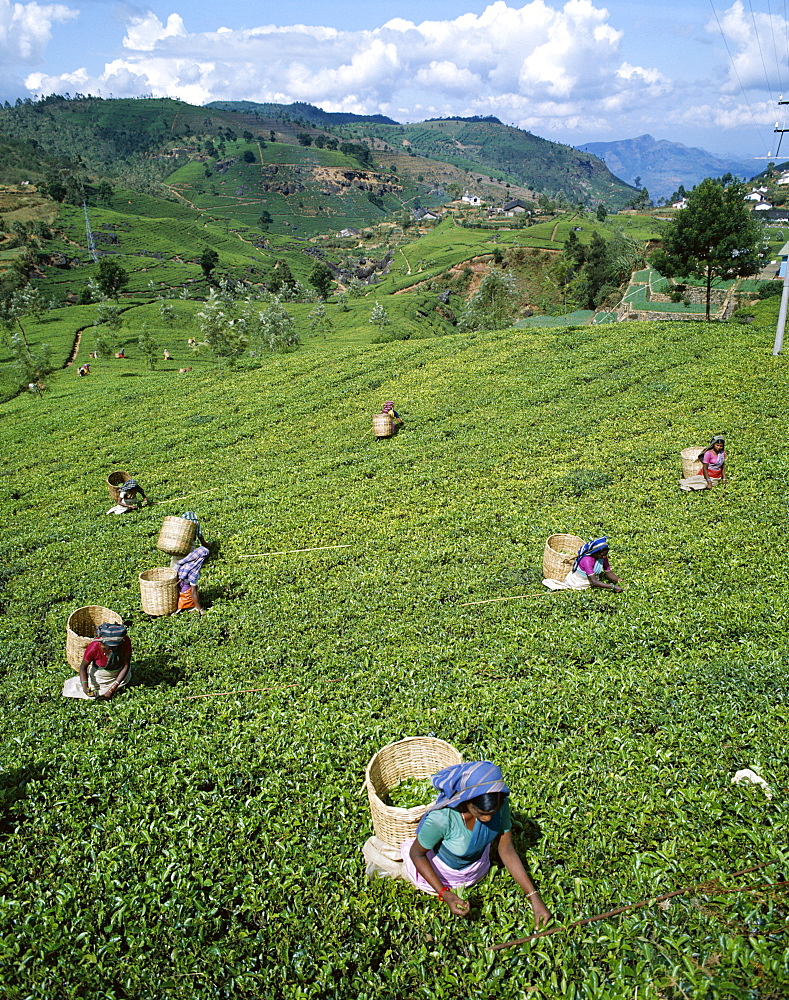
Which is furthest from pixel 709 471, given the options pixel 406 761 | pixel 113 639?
pixel 113 639

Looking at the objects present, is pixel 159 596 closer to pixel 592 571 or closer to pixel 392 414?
pixel 592 571

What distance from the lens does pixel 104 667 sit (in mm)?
8445

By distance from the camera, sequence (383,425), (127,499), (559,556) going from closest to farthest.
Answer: (559,556)
(127,499)
(383,425)

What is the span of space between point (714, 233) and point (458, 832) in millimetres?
31809

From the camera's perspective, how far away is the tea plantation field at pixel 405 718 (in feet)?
15.6

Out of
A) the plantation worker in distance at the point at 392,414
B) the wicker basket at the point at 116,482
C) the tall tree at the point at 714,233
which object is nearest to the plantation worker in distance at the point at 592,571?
the plantation worker in distance at the point at 392,414

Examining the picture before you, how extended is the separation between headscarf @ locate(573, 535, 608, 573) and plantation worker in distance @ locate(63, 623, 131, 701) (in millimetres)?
7422

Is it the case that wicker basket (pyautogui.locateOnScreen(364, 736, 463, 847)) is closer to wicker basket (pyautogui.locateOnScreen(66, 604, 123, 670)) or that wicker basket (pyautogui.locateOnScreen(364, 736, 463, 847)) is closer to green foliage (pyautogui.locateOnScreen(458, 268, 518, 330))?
wicker basket (pyautogui.locateOnScreen(66, 604, 123, 670))

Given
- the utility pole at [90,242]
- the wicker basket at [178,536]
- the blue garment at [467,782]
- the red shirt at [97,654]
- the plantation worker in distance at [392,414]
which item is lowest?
the wicker basket at [178,536]

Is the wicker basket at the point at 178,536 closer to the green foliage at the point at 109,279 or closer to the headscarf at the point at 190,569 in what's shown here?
the headscarf at the point at 190,569

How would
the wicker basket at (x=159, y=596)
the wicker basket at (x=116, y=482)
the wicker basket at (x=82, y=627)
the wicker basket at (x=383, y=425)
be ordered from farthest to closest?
the wicker basket at (x=383, y=425) → the wicker basket at (x=116, y=482) → the wicker basket at (x=159, y=596) → the wicker basket at (x=82, y=627)

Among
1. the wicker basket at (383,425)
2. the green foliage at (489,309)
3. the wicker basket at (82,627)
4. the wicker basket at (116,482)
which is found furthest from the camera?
the green foliage at (489,309)

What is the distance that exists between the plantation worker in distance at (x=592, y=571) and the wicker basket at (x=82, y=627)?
7658 mm

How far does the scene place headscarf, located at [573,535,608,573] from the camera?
33.6 ft
